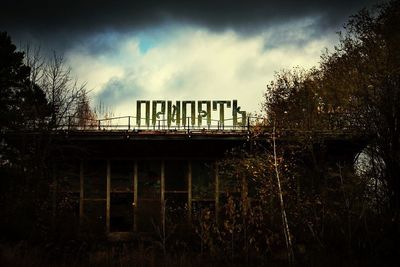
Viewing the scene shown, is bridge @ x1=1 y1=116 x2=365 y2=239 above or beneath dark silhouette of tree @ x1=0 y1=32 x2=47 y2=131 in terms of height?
beneath

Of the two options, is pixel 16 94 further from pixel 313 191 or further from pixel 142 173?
pixel 313 191

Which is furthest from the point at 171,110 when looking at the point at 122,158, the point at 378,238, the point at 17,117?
the point at 378,238

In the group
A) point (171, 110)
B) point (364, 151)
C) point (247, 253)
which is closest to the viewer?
point (247, 253)

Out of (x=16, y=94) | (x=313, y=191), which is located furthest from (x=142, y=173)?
(x=16, y=94)

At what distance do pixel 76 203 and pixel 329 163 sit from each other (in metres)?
13.8

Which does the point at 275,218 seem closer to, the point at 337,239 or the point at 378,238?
the point at 337,239

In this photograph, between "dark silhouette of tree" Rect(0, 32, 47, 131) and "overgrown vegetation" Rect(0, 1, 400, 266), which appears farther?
"dark silhouette of tree" Rect(0, 32, 47, 131)

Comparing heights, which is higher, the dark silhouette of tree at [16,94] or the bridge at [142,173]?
the dark silhouette of tree at [16,94]

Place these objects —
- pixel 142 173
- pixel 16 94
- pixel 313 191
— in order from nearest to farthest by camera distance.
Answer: pixel 313 191 < pixel 142 173 < pixel 16 94

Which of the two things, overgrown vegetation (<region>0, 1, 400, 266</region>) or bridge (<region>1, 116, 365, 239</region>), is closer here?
overgrown vegetation (<region>0, 1, 400, 266</region>)

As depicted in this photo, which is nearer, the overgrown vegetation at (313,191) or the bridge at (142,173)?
the overgrown vegetation at (313,191)

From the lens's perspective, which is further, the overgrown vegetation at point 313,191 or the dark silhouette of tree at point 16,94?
the dark silhouette of tree at point 16,94

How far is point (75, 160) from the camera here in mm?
27312

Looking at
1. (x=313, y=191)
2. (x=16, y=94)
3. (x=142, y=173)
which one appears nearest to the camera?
(x=313, y=191)
